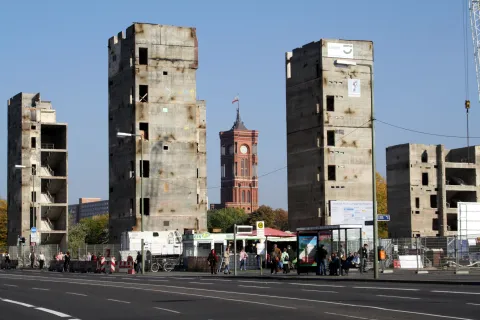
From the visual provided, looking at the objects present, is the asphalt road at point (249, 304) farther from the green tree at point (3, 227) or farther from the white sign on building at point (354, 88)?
the green tree at point (3, 227)

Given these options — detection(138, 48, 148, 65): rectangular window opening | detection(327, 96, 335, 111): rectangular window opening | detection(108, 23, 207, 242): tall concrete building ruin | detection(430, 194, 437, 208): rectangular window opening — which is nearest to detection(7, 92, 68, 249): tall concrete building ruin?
detection(108, 23, 207, 242): tall concrete building ruin

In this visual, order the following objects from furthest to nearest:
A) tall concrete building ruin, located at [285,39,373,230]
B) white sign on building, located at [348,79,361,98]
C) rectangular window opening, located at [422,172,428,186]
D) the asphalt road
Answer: rectangular window opening, located at [422,172,428,186] → white sign on building, located at [348,79,361,98] → tall concrete building ruin, located at [285,39,373,230] → the asphalt road

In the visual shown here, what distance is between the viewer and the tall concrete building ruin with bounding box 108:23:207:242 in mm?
87688

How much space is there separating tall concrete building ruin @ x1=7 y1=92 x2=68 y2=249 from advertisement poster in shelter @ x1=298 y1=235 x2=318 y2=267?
197 ft

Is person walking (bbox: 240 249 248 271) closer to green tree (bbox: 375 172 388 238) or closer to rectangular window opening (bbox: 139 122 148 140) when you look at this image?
rectangular window opening (bbox: 139 122 148 140)

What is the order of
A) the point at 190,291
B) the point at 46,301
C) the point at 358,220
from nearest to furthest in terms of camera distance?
1. the point at 46,301
2. the point at 190,291
3. the point at 358,220

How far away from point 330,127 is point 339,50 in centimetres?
808

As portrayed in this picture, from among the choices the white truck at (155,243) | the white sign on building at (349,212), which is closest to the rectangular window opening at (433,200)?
the white sign on building at (349,212)

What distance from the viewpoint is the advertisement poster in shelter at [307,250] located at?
50.4 meters

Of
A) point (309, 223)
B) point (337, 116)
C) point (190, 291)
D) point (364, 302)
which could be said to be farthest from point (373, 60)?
point (364, 302)

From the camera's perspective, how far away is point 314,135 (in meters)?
94.2

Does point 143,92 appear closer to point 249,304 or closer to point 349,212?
point 349,212

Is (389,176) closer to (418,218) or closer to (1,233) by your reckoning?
(418,218)

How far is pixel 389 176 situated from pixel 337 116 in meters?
28.6
